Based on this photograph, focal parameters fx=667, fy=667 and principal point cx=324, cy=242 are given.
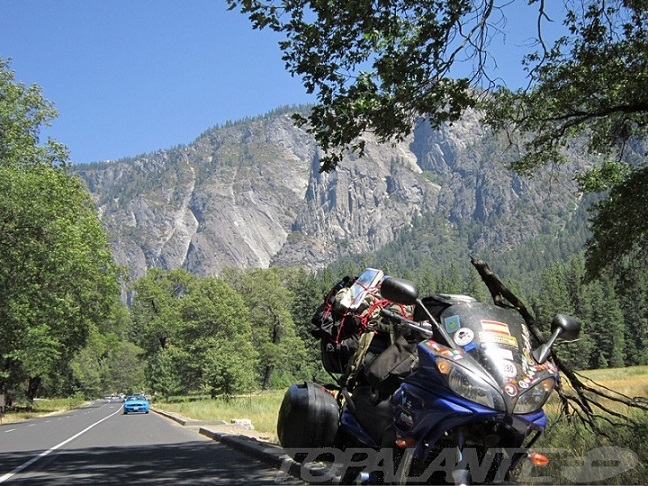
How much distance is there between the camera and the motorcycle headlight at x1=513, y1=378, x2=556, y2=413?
4.09 metres

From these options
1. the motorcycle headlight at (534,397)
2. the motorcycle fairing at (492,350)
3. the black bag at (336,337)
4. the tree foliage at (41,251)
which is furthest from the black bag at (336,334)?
the tree foliage at (41,251)

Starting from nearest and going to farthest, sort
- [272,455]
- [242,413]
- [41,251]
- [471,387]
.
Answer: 1. [471,387]
2. [272,455]
3. [242,413]
4. [41,251]

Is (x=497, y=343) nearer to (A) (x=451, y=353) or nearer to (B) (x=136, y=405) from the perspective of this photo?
(A) (x=451, y=353)

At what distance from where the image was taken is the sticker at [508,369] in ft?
13.7

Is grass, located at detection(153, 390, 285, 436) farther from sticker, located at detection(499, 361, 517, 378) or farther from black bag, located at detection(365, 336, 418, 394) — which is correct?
sticker, located at detection(499, 361, 517, 378)

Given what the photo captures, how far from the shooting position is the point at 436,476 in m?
4.66

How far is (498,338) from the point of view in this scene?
174 inches

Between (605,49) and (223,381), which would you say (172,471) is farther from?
(223,381)

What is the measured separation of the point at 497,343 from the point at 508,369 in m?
0.22

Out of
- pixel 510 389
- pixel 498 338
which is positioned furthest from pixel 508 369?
pixel 498 338

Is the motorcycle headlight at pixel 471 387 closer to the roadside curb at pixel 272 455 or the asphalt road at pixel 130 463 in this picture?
the roadside curb at pixel 272 455

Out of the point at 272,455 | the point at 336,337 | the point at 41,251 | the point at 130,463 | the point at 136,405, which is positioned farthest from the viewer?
the point at 136,405

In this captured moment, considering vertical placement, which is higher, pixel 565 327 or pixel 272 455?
pixel 565 327

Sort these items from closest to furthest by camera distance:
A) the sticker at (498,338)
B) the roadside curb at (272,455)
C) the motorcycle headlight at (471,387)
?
1. the motorcycle headlight at (471,387)
2. the sticker at (498,338)
3. the roadside curb at (272,455)
